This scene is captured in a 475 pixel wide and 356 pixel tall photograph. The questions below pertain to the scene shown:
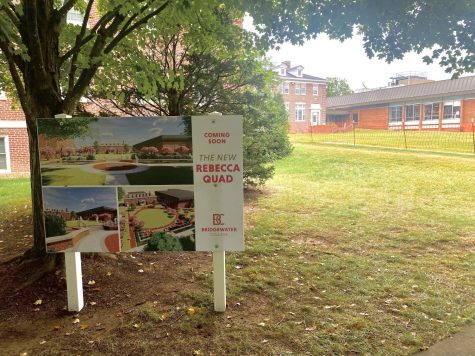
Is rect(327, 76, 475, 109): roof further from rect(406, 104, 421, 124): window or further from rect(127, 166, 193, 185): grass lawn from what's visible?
rect(127, 166, 193, 185): grass lawn

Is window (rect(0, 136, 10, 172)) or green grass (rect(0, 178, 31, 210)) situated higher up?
window (rect(0, 136, 10, 172))

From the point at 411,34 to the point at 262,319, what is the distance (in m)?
2.85

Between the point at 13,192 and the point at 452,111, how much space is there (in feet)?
104

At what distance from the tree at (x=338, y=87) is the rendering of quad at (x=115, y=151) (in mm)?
69357

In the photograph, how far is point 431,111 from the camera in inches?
1362

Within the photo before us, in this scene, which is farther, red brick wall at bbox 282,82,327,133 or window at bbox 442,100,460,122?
red brick wall at bbox 282,82,327,133

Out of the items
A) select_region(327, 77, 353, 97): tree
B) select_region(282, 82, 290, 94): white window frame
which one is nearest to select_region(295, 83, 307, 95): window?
select_region(282, 82, 290, 94): white window frame

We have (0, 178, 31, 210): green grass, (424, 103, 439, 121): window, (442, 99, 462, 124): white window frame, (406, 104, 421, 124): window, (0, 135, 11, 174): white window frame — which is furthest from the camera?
(406, 104, 421, 124): window

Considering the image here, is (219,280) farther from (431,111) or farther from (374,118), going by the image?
(374,118)

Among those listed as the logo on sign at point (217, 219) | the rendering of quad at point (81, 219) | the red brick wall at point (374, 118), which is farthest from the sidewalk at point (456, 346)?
the red brick wall at point (374, 118)

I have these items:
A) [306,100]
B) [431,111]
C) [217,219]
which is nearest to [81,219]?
[217,219]

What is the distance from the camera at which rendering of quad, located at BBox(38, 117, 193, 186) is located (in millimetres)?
3611

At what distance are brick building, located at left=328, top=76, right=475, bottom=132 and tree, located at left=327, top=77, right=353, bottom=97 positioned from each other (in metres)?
24.8

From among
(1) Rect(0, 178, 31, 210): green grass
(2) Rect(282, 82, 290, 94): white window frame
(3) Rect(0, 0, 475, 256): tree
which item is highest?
(2) Rect(282, 82, 290, 94): white window frame
